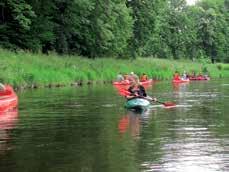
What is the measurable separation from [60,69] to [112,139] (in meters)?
30.6

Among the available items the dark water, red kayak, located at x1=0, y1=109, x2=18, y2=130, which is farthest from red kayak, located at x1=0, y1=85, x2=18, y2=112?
the dark water

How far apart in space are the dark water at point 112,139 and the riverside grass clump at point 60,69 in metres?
13.1

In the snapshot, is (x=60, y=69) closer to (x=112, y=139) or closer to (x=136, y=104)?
(x=136, y=104)

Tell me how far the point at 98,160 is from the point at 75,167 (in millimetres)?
859

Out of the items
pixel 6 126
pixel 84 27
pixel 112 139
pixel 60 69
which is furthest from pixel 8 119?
pixel 84 27

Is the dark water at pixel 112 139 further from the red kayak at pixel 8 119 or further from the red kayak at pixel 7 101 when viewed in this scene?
the red kayak at pixel 7 101

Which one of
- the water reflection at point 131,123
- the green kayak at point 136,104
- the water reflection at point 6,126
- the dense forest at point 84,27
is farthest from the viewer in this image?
the dense forest at point 84,27

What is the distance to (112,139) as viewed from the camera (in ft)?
51.4

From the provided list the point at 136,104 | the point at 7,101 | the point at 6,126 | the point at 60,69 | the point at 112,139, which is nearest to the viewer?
the point at 112,139

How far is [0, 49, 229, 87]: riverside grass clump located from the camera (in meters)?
38.7

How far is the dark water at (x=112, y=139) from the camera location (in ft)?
39.7

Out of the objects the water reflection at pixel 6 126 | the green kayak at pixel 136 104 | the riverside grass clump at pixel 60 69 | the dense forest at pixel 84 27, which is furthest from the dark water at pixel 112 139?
the dense forest at pixel 84 27

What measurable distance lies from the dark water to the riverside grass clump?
42.8ft

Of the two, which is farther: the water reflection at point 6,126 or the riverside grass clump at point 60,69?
the riverside grass clump at point 60,69
